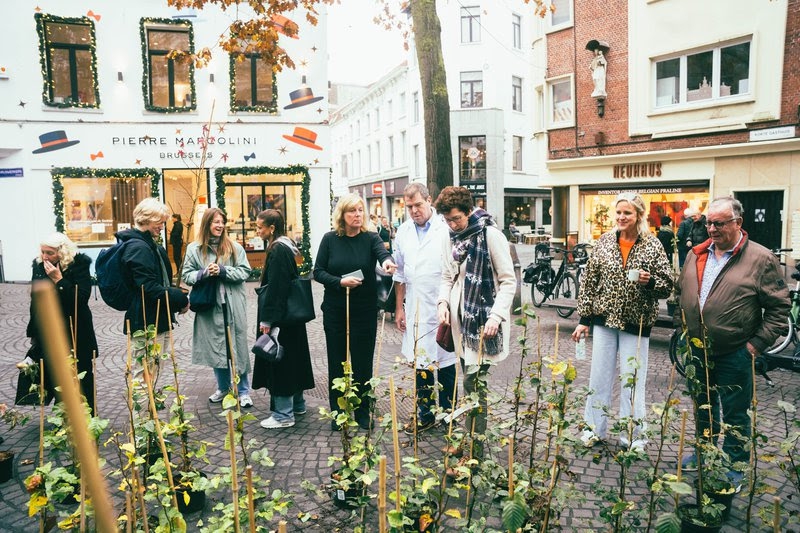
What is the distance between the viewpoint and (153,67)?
15.4 m

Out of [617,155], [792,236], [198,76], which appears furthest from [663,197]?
[198,76]

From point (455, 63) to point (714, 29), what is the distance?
19120 millimetres

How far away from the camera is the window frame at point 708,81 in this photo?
554 inches

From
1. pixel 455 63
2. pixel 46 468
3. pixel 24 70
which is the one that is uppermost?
pixel 455 63

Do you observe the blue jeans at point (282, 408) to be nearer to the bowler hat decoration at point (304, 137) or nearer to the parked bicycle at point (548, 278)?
the parked bicycle at point (548, 278)

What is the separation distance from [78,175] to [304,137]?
Answer: 635 centimetres

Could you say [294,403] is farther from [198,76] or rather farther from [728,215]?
[198,76]

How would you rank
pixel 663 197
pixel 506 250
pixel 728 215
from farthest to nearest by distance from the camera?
pixel 663 197, pixel 506 250, pixel 728 215

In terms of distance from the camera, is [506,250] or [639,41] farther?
[639,41]

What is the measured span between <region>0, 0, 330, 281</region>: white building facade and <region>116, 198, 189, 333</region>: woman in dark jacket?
427 inches

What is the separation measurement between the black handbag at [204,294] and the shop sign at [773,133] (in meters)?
14.5

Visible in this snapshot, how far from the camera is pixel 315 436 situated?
4676 millimetres

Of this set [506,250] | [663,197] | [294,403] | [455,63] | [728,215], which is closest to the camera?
[728,215]

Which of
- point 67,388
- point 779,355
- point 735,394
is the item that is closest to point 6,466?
point 67,388
